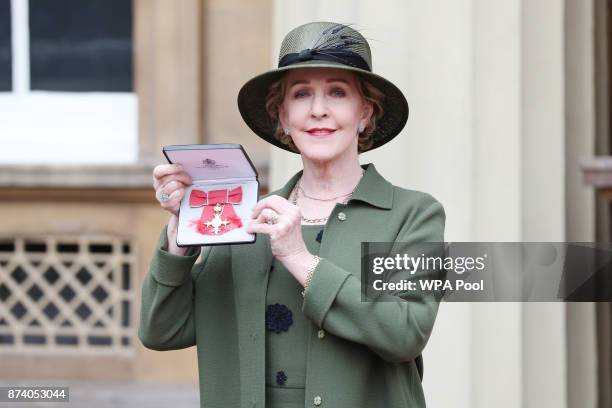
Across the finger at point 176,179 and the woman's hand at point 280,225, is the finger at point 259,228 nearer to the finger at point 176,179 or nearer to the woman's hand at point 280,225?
the woman's hand at point 280,225

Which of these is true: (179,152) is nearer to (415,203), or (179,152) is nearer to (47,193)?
(415,203)

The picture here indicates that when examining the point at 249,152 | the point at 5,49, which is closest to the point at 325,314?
the point at 249,152

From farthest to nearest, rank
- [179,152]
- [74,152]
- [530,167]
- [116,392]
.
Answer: [74,152]
[116,392]
[530,167]
[179,152]

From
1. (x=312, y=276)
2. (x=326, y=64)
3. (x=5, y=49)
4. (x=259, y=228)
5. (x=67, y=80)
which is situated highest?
(x=5, y=49)

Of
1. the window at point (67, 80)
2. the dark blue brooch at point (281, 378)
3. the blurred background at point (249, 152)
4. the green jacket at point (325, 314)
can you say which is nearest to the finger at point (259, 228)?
the green jacket at point (325, 314)

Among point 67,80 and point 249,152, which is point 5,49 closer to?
point 67,80

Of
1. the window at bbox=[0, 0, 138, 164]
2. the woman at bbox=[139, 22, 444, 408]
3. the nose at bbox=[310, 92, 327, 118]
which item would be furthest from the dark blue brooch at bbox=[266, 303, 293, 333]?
the window at bbox=[0, 0, 138, 164]

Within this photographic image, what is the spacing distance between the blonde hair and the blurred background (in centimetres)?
168

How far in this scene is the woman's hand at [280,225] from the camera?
213 cm

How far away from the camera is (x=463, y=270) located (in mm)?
2607

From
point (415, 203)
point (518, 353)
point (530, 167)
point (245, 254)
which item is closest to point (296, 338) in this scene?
point (245, 254)

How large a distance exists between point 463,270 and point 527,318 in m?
1.79

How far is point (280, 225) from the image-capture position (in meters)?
2.13
